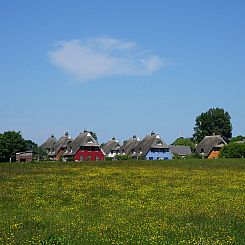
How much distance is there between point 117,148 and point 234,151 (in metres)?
56.3

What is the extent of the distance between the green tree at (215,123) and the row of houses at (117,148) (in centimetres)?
3129

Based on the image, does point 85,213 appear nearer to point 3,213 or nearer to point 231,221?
point 3,213

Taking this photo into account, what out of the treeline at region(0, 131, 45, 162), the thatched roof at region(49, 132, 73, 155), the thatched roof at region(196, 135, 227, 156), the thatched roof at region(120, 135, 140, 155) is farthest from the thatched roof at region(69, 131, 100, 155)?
the thatched roof at region(196, 135, 227, 156)

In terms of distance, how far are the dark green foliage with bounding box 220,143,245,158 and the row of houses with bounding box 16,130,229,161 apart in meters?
16.7

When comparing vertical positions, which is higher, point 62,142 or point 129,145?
point 62,142

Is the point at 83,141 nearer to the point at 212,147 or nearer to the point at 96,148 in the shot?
the point at 96,148

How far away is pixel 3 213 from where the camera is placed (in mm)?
21594

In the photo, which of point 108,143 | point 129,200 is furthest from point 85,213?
point 108,143

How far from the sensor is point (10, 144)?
122 metres

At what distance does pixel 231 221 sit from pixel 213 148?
12255cm

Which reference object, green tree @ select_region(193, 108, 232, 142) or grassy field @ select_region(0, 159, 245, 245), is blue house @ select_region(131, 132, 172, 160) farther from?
grassy field @ select_region(0, 159, 245, 245)

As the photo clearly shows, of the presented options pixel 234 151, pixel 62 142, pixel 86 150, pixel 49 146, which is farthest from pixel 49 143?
pixel 234 151

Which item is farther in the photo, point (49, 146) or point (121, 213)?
point (49, 146)

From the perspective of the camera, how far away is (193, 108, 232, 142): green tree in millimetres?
174875
